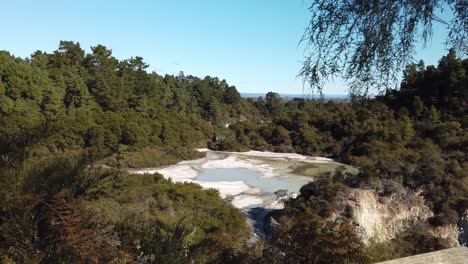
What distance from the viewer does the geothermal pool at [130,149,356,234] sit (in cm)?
1743

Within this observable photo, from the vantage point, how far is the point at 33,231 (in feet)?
12.0

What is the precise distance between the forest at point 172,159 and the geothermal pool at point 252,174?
147 cm

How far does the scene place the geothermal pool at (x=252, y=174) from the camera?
1743 cm

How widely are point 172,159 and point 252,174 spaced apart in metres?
6.50

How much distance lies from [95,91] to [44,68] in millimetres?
4079

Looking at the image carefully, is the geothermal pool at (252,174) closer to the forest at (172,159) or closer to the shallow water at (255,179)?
the shallow water at (255,179)

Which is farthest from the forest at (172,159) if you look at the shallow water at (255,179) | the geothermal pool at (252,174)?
the shallow water at (255,179)

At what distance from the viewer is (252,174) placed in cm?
2455

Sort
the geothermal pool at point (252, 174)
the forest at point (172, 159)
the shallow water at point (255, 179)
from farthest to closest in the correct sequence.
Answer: the shallow water at point (255, 179), the geothermal pool at point (252, 174), the forest at point (172, 159)

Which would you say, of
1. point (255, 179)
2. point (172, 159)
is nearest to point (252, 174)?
point (255, 179)

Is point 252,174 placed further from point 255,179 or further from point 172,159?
point 172,159

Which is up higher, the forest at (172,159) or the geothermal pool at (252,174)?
the forest at (172,159)

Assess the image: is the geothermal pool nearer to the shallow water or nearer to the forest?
the shallow water

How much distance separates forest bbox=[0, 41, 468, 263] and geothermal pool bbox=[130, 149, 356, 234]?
1.47 meters
